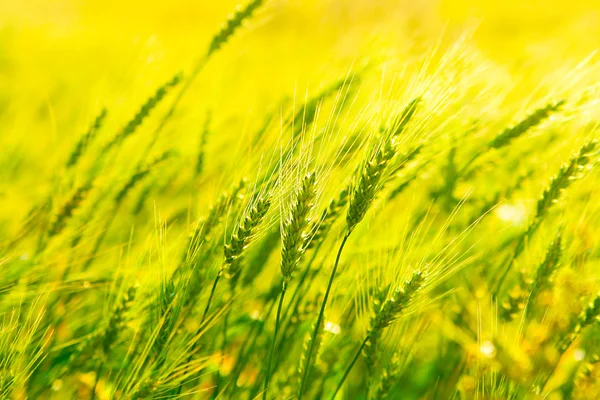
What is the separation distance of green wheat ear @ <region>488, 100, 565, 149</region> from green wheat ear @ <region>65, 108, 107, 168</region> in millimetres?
705

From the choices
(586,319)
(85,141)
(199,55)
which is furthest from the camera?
(199,55)

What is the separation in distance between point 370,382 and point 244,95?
1.19m

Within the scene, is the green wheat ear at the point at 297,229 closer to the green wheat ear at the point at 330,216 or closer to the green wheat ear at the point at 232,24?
the green wheat ear at the point at 330,216

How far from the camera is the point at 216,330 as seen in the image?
0.86 metres

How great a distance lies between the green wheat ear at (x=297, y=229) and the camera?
23.8 inches

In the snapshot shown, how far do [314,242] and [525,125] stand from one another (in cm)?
45

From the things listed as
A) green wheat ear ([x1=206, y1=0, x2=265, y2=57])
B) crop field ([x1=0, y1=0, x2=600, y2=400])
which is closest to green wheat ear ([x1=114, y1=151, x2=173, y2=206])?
crop field ([x1=0, y1=0, x2=600, y2=400])

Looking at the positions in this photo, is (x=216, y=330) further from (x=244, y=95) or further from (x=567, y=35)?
(x=567, y=35)

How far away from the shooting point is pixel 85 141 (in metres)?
0.96

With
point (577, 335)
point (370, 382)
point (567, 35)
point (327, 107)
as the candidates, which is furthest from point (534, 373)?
point (567, 35)

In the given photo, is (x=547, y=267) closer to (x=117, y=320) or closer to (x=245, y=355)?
(x=245, y=355)

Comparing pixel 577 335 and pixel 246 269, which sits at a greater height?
pixel 246 269

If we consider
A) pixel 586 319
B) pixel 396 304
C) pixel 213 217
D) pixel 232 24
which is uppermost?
pixel 232 24

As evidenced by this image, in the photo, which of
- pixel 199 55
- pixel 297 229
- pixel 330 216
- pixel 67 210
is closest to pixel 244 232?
pixel 297 229
